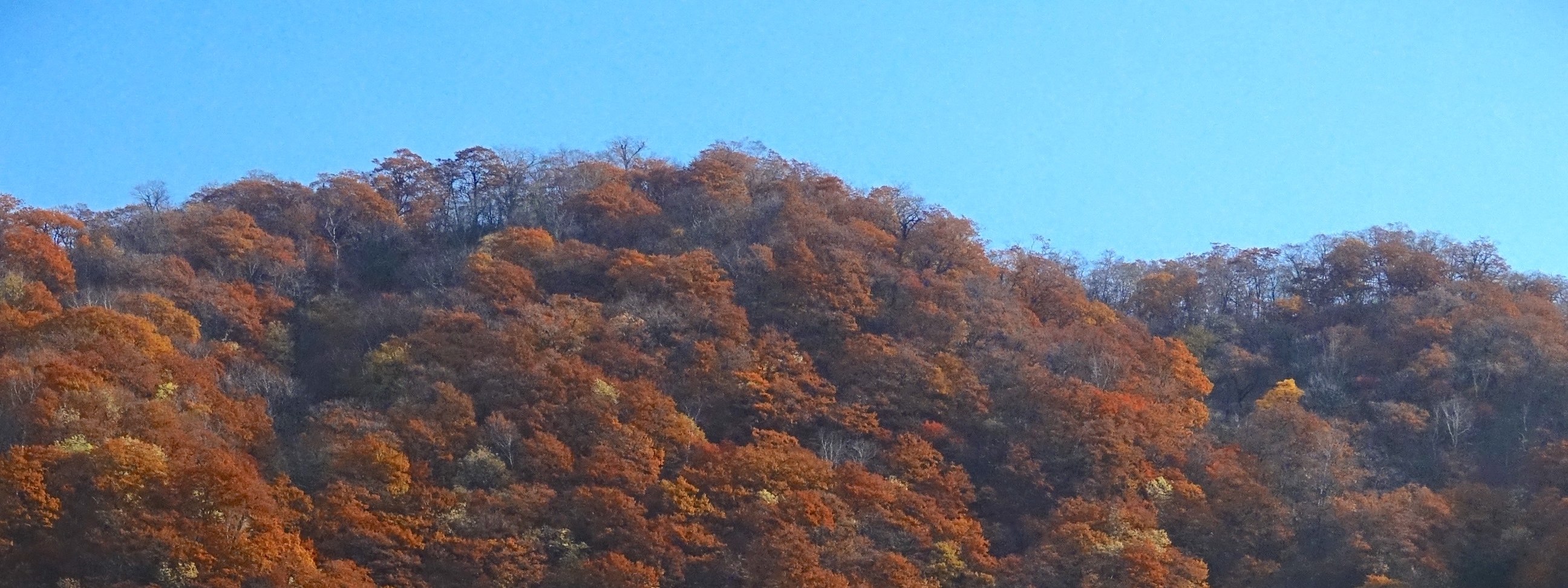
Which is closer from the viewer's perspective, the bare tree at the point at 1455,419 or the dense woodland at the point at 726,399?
the dense woodland at the point at 726,399

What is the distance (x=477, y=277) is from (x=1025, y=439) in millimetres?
20862

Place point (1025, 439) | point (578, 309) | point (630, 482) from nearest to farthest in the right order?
point (630, 482)
point (1025, 439)
point (578, 309)

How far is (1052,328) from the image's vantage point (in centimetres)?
5444

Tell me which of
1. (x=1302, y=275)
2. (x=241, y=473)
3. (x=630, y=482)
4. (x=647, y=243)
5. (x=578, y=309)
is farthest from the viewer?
(x=1302, y=275)

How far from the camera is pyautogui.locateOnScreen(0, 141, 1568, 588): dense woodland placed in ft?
131

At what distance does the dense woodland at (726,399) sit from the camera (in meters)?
39.8

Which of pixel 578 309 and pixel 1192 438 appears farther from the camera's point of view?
pixel 578 309

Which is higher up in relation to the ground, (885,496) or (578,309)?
(578,309)

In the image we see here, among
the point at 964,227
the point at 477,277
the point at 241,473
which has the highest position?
the point at 964,227

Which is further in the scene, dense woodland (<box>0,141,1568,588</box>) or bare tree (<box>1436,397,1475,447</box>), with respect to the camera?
bare tree (<box>1436,397,1475,447</box>)

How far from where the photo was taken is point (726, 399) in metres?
47.9

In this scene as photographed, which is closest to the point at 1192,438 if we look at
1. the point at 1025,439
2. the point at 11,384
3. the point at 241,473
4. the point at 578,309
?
the point at 1025,439

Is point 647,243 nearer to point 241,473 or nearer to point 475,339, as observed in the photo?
point 475,339

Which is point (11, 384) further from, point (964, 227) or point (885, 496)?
point (964, 227)
